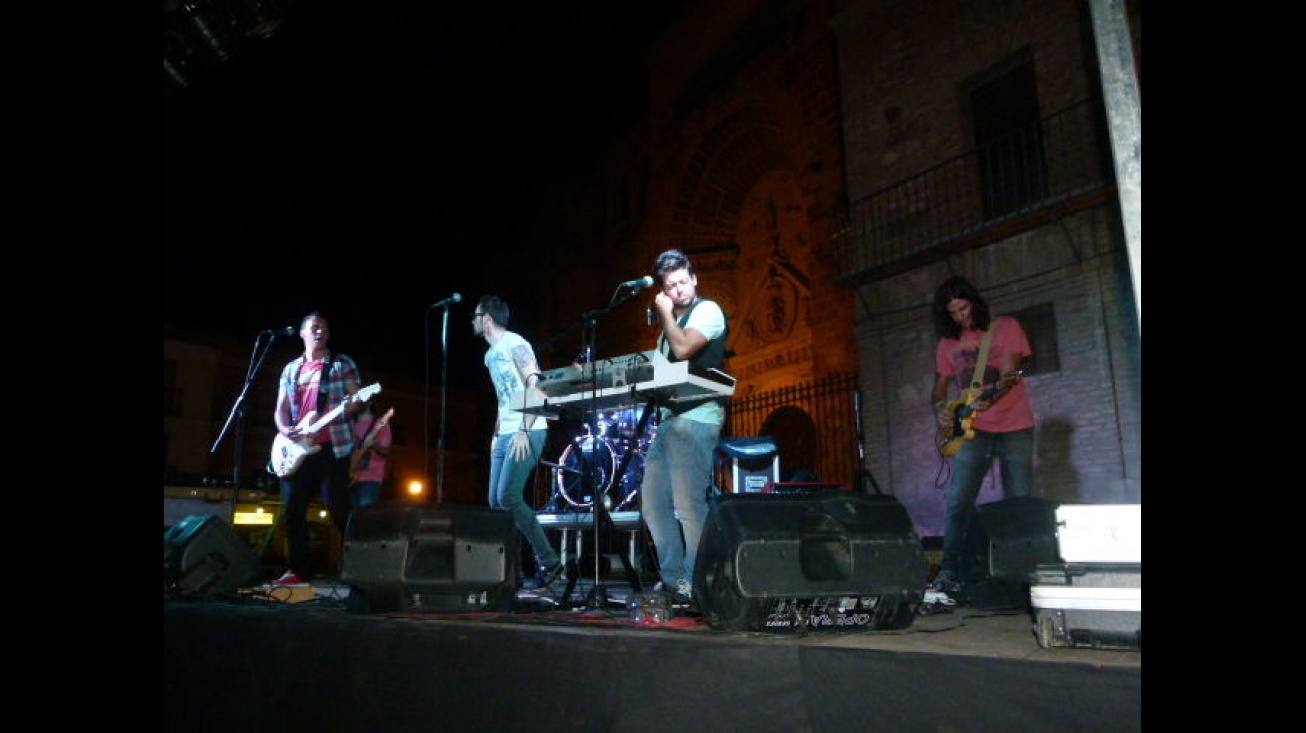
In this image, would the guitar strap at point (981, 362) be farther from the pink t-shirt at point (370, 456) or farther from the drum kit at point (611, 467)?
the pink t-shirt at point (370, 456)

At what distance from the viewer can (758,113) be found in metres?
15.0

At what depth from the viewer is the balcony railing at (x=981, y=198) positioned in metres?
9.27

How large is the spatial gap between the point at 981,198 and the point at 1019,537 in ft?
26.1

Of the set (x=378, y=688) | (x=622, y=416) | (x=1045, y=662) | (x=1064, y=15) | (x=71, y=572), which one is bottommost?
(x=378, y=688)

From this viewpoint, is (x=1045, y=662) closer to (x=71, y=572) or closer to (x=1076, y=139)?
(x=71, y=572)

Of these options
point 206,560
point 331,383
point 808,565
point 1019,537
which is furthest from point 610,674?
point 331,383

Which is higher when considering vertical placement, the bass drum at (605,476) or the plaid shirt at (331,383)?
the plaid shirt at (331,383)

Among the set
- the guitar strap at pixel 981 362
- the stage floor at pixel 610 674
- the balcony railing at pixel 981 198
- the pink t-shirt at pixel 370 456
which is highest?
the balcony railing at pixel 981 198

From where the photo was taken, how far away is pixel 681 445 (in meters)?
3.54

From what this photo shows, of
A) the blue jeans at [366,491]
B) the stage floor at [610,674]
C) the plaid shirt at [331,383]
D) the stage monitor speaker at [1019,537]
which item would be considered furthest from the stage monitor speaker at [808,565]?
the blue jeans at [366,491]

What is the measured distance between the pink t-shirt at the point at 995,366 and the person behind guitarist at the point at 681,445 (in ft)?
6.56

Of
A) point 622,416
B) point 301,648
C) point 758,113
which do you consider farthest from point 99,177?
point 758,113

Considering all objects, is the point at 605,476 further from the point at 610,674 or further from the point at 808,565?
the point at 610,674
